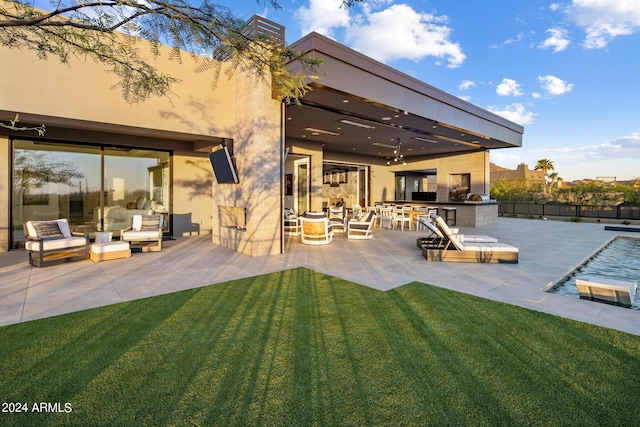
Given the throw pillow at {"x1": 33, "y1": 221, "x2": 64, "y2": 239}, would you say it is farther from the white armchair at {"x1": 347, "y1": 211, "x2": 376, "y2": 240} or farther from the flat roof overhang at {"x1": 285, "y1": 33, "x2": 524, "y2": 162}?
the white armchair at {"x1": 347, "y1": 211, "x2": 376, "y2": 240}

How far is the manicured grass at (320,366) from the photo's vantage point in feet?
6.67

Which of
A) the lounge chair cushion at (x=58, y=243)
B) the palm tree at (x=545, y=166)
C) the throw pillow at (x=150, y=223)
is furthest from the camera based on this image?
the palm tree at (x=545, y=166)

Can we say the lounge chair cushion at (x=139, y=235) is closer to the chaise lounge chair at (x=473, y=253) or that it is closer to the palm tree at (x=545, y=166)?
the chaise lounge chair at (x=473, y=253)

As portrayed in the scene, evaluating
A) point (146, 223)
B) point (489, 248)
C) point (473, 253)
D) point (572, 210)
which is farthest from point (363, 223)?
point (572, 210)

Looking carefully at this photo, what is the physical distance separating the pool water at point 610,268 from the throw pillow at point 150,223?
871cm

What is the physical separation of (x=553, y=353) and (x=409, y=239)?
7.72m

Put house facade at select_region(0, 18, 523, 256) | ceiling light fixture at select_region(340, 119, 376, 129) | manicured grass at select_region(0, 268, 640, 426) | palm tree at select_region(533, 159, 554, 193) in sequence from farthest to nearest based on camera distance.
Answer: palm tree at select_region(533, 159, 554, 193) < ceiling light fixture at select_region(340, 119, 376, 129) < house facade at select_region(0, 18, 523, 256) < manicured grass at select_region(0, 268, 640, 426)

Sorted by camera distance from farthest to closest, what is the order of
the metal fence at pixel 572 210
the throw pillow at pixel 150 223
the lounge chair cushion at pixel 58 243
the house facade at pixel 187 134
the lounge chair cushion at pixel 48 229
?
1. the metal fence at pixel 572 210
2. the throw pillow at pixel 150 223
3. the house facade at pixel 187 134
4. the lounge chair cushion at pixel 48 229
5. the lounge chair cushion at pixel 58 243

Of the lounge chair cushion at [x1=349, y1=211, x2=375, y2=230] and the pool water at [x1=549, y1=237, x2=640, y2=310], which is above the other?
the lounge chair cushion at [x1=349, y1=211, x2=375, y2=230]

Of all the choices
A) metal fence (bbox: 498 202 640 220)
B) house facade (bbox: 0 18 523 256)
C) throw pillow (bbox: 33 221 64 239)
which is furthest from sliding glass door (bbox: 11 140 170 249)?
metal fence (bbox: 498 202 640 220)

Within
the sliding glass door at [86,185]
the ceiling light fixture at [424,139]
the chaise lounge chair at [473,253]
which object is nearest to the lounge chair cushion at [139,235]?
the sliding glass door at [86,185]

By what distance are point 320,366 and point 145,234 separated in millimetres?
7150

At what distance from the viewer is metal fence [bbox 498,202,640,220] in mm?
17073

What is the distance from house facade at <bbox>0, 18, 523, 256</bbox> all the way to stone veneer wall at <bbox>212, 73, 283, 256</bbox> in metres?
0.03
